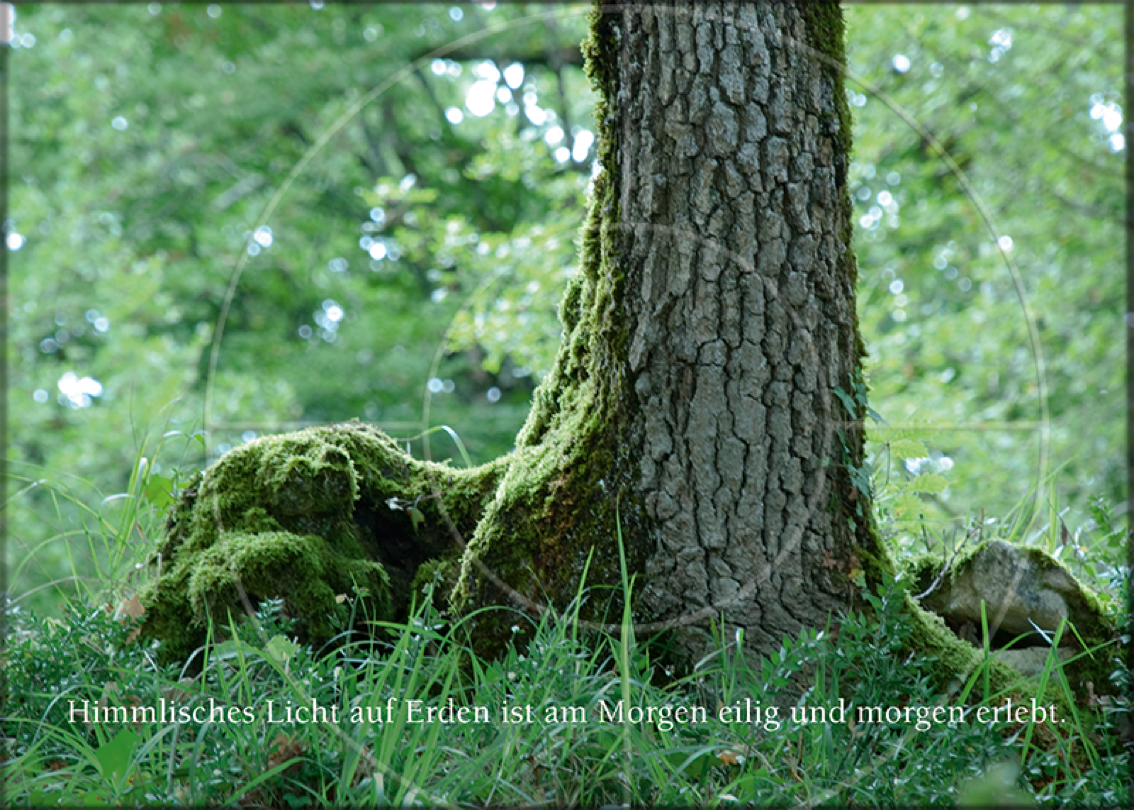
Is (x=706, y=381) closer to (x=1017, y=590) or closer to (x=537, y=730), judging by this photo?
(x=537, y=730)

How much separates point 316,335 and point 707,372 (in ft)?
23.4

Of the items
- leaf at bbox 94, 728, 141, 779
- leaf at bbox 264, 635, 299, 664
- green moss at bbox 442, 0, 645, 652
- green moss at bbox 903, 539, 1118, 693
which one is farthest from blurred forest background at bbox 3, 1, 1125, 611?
leaf at bbox 94, 728, 141, 779

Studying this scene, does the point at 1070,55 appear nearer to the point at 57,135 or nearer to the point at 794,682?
the point at 794,682

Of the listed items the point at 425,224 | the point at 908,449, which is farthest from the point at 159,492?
the point at 425,224

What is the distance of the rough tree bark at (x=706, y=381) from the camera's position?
165 centimetres

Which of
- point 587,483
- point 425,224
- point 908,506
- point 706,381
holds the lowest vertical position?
point 908,506

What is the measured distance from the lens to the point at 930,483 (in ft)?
6.39

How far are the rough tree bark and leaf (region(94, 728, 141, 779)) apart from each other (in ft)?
1.50

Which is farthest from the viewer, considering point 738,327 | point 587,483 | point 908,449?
point 908,449

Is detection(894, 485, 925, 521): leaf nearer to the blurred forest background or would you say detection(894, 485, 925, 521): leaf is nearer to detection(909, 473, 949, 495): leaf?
detection(909, 473, 949, 495): leaf

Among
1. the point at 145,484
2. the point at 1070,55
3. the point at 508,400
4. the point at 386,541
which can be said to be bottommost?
the point at 508,400

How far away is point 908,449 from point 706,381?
23.3 inches

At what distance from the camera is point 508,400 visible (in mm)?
8461

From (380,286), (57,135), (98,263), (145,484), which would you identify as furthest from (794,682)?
(57,135)
